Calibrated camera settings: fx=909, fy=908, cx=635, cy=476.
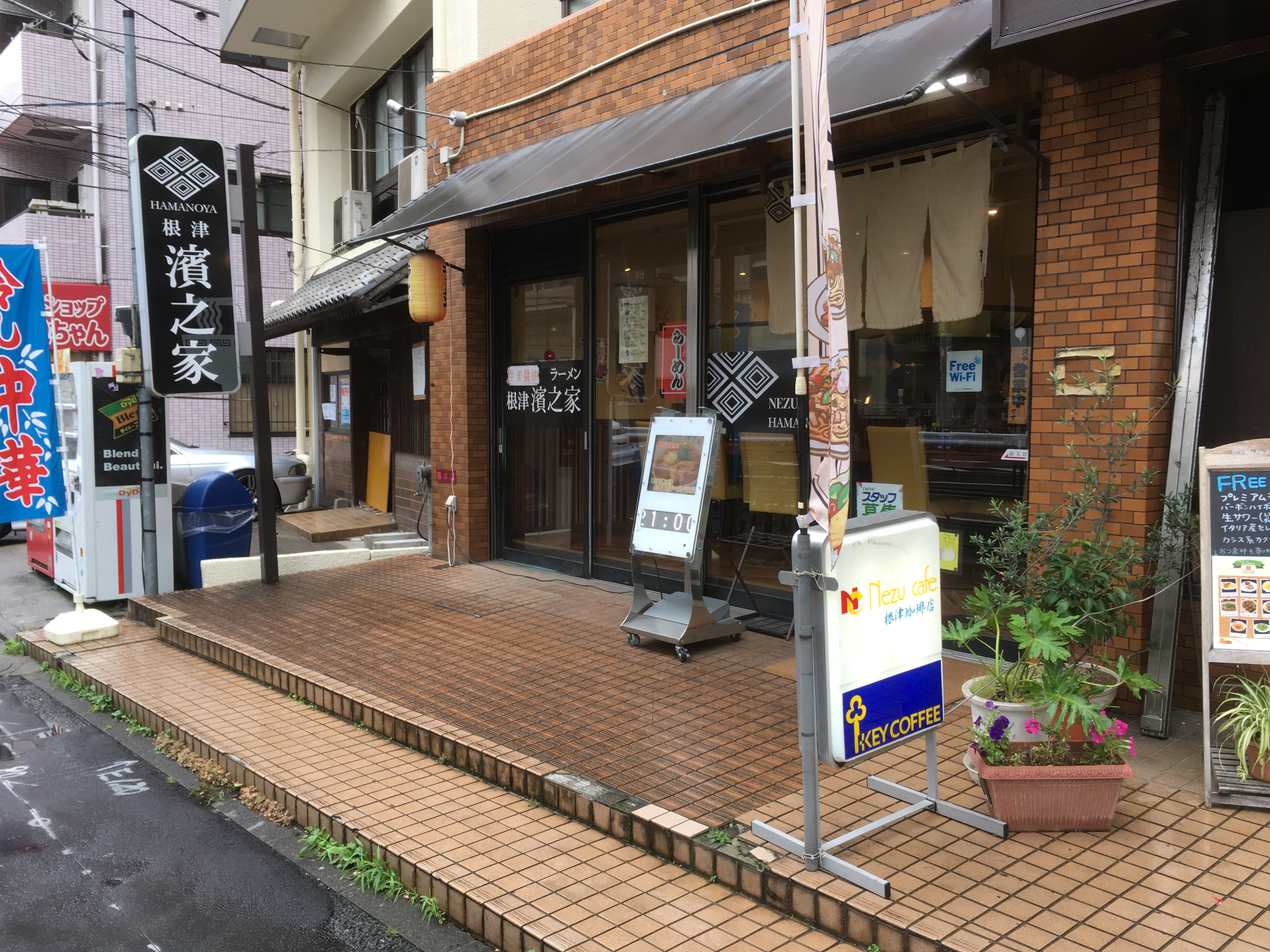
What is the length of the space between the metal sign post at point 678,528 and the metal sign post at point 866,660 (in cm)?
250

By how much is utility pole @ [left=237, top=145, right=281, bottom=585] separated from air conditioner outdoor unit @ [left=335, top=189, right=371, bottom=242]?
5467 mm

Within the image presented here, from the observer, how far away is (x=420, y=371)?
12.1m

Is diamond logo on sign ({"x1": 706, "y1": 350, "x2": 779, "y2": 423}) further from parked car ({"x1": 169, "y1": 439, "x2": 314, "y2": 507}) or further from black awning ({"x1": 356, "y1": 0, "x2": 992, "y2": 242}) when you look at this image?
parked car ({"x1": 169, "y1": 439, "x2": 314, "y2": 507})

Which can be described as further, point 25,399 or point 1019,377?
point 25,399

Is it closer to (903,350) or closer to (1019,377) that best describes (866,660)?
(1019,377)

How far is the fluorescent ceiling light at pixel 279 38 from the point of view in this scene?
14.5 meters

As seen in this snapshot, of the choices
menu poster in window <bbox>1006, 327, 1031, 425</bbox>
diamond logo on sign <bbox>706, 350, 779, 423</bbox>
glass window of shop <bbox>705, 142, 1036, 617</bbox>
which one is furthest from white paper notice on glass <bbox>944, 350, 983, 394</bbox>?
diamond logo on sign <bbox>706, 350, 779, 423</bbox>

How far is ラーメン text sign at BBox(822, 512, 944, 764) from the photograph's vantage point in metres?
3.54

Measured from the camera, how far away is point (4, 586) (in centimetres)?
1095

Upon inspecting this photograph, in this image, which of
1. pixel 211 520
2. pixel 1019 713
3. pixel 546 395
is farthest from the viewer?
pixel 211 520

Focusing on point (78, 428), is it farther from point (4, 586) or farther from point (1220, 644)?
point (1220, 644)

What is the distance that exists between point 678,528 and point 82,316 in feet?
33.7

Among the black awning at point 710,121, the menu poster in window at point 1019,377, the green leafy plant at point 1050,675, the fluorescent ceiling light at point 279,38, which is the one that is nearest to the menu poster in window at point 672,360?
the black awning at point 710,121

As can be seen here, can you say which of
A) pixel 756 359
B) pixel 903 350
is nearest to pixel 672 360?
pixel 756 359
